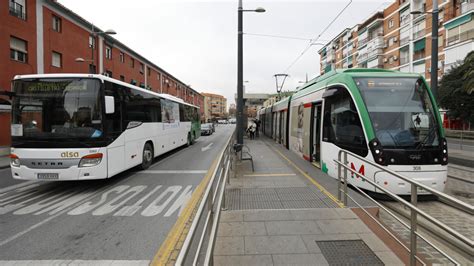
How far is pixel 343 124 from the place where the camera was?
6.63 m

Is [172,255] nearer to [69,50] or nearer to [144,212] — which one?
[144,212]

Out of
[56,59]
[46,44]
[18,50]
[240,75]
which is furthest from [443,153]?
[56,59]

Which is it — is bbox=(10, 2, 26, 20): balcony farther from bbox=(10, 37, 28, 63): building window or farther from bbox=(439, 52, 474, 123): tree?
bbox=(439, 52, 474, 123): tree

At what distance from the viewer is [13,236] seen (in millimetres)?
4109

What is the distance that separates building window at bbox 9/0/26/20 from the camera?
16.4 meters

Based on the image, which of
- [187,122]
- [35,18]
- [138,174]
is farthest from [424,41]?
[35,18]

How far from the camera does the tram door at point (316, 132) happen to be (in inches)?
344

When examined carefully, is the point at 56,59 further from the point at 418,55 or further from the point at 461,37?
the point at 418,55

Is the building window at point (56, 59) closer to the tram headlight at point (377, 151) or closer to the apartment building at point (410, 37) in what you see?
the tram headlight at point (377, 151)

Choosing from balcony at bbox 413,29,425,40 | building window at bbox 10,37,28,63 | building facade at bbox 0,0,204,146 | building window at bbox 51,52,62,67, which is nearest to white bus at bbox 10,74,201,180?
building facade at bbox 0,0,204,146

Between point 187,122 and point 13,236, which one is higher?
point 187,122

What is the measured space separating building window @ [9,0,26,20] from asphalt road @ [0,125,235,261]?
13.5 m

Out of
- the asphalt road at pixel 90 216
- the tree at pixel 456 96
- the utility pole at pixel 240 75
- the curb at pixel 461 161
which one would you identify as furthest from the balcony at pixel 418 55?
the asphalt road at pixel 90 216

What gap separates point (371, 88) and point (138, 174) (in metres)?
7.14
